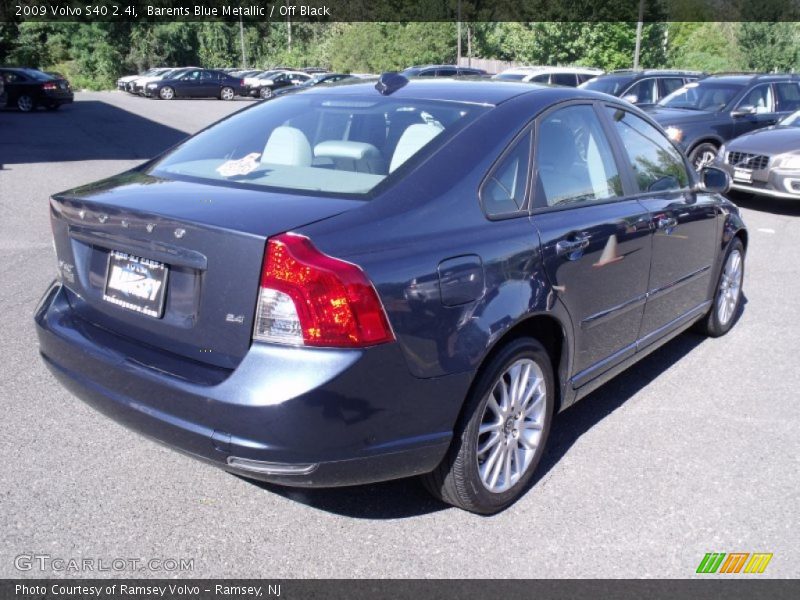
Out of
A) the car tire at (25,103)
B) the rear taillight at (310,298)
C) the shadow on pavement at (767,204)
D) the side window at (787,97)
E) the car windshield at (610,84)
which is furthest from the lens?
the car tire at (25,103)

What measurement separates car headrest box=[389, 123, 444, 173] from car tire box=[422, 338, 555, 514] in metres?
0.87

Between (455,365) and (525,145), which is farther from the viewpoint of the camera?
(525,145)

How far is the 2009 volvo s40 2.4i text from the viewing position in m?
2.55

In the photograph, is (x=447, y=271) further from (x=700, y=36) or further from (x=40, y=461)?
(x=700, y=36)

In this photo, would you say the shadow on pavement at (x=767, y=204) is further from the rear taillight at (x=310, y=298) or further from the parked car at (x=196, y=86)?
the parked car at (x=196, y=86)

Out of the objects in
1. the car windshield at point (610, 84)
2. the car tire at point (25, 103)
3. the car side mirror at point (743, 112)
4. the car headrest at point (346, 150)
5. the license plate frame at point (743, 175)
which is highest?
the car headrest at point (346, 150)

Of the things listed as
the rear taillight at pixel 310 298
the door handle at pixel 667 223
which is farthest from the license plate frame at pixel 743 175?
the rear taillight at pixel 310 298

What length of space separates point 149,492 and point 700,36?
64.0m

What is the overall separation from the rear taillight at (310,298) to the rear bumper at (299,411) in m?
0.05

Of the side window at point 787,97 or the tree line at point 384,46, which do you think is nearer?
the side window at point 787,97

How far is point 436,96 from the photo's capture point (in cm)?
364

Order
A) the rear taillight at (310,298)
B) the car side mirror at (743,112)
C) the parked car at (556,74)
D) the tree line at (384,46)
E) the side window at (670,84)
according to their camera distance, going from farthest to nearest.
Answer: the tree line at (384,46) < the parked car at (556,74) < the side window at (670,84) < the car side mirror at (743,112) < the rear taillight at (310,298)

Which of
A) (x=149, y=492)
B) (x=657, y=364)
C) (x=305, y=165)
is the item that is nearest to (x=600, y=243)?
(x=305, y=165)

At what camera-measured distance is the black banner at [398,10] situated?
42.2 m
